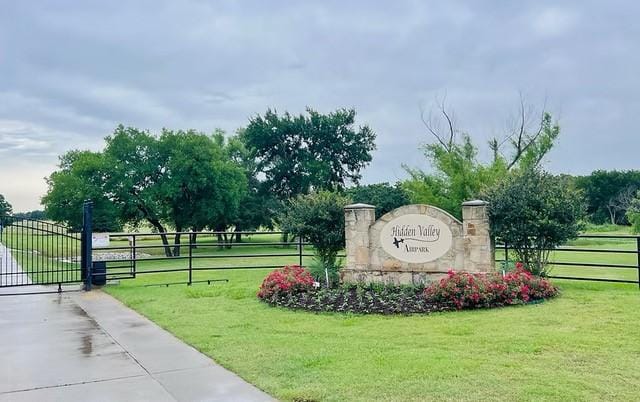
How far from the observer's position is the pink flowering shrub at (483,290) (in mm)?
7625

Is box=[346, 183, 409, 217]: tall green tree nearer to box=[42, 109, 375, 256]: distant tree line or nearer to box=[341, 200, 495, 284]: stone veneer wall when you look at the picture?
box=[42, 109, 375, 256]: distant tree line

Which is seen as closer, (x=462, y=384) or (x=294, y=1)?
(x=462, y=384)

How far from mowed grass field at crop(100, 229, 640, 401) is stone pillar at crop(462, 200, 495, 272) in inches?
47.5

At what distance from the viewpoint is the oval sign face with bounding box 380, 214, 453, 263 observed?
355 inches

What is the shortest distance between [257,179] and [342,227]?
92.2ft

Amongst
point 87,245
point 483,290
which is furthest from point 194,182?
point 483,290

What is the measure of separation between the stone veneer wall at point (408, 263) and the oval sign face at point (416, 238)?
0.25 feet

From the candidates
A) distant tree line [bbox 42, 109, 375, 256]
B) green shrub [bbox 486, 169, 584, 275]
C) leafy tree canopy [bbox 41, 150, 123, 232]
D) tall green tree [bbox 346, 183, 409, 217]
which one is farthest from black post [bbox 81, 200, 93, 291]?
tall green tree [bbox 346, 183, 409, 217]

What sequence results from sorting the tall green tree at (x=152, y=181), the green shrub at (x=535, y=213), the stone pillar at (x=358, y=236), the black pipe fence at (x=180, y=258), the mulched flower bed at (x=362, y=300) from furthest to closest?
the tall green tree at (x=152, y=181)
the black pipe fence at (x=180, y=258)
the stone pillar at (x=358, y=236)
the green shrub at (x=535, y=213)
the mulched flower bed at (x=362, y=300)

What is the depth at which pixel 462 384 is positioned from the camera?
4.12 metres

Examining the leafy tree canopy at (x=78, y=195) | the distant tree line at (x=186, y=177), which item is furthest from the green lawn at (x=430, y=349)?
the leafy tree canopy at (x=78, y=195)

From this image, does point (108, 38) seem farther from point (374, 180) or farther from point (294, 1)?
point (374, 180)

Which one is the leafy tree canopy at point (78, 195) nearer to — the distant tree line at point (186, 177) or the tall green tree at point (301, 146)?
the distant tree line at point (186, 177)

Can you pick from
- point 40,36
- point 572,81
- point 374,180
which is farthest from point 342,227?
point 374,180
